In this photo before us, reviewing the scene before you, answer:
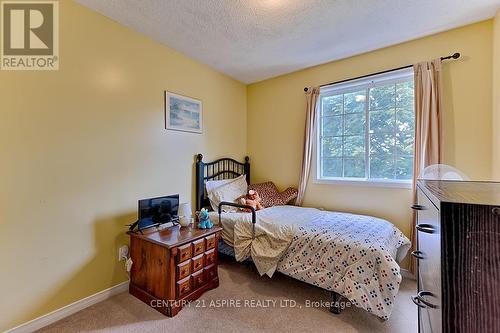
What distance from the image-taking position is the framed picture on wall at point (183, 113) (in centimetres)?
269

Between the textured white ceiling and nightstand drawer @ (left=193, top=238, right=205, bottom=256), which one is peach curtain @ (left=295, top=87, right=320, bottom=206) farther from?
nightstand drawer @ (left=193, top=238, right=205, bottom=256)

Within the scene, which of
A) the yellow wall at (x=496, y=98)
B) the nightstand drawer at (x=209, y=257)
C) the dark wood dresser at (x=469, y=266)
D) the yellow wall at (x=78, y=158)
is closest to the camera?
the dark wood dresser at (x=469, y=266)

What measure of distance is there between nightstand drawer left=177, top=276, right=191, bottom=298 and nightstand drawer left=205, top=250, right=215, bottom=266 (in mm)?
238

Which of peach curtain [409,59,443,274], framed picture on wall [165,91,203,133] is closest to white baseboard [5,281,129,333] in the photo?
framed picture on wall [165,91,203,133]

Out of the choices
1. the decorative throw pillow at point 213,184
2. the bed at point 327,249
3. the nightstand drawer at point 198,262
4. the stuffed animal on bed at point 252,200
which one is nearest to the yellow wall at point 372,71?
the bed at point 327,249

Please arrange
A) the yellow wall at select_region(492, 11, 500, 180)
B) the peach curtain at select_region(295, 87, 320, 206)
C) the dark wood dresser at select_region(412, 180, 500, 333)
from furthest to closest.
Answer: the peach curtain at select_region(295, 87, 320, 206) → the yellow wall at select_region(492, 11, 500, 180) → the dark wood dresser at select_region(412, 180, 500, 333)

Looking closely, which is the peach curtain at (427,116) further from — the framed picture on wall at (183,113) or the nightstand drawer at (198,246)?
the framed picture on wall at (183,113)

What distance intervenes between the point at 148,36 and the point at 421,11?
2707 mm

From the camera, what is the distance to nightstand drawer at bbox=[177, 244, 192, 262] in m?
1.93

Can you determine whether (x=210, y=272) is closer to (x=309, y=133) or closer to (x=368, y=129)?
(x=309, y=133)

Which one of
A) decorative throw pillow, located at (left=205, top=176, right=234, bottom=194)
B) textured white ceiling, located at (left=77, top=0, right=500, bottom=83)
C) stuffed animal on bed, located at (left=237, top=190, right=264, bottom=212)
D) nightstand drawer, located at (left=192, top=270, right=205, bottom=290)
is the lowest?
nightstand drawer, located at (left=192, top=270, right=205, bottom=290)

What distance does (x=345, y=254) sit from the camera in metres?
1.87

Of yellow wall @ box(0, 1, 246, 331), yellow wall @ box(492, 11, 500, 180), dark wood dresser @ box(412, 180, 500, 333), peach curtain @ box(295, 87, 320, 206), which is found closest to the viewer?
dark wood dresser @ box(412, 180, 500, 333)

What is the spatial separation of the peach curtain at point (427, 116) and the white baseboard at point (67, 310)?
123 inches
